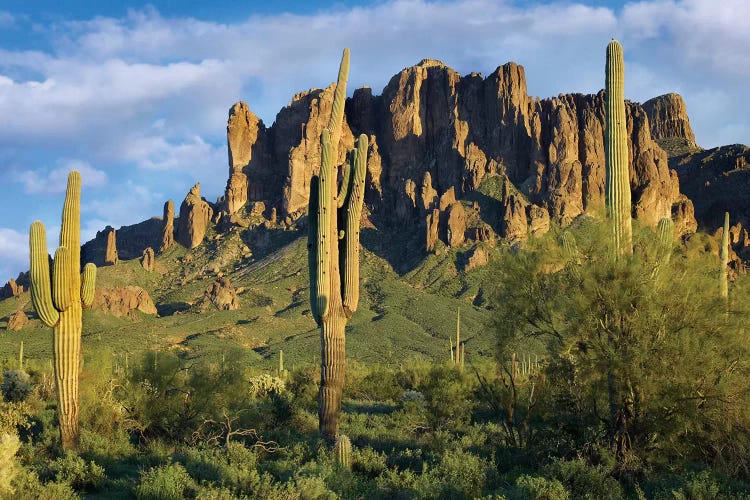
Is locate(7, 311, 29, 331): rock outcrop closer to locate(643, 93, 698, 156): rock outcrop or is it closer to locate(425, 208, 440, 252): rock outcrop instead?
locate(425, 208, 440, 252): rock outcrop

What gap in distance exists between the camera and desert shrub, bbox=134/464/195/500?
10539mm

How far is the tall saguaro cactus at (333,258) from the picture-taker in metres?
15.7

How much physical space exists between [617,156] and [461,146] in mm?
100878

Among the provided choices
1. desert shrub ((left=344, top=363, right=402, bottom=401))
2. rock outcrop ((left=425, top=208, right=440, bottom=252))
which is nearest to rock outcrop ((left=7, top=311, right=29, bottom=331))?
rock outcrop ((left=425, top=208, right=440, bottom=252))

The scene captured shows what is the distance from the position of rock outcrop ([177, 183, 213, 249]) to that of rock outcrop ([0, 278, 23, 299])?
24.5 metres

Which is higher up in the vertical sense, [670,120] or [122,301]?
[670,120]

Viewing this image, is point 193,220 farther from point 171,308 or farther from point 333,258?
point 333,258

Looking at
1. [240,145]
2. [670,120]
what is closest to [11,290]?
[240,145]

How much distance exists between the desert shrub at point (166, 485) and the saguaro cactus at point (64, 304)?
4.86 meters

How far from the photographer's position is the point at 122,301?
81938 millimetres

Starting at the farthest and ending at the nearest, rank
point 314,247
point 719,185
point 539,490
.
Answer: point 719,185 → point 314,247 → point 539,490

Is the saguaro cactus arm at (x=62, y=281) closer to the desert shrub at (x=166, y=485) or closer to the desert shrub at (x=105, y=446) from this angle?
the desert shrub at (x=105, y=446)

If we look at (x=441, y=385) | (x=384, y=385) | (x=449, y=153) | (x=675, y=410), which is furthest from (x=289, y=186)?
(x=675, y=410)

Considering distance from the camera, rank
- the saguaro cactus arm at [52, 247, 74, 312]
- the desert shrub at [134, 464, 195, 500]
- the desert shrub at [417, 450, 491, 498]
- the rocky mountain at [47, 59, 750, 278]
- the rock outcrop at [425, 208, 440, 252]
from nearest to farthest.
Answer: the desert shrub at [134, 464, 195, 500] → the desert shrub at [417, 450, 491, 498] → the saguaro cactus arm at [52, 247, 74, 312] → the rock outcrop at [425, 208, 440, 252] → the rocky mountain at [47, 59, 750, 278]
